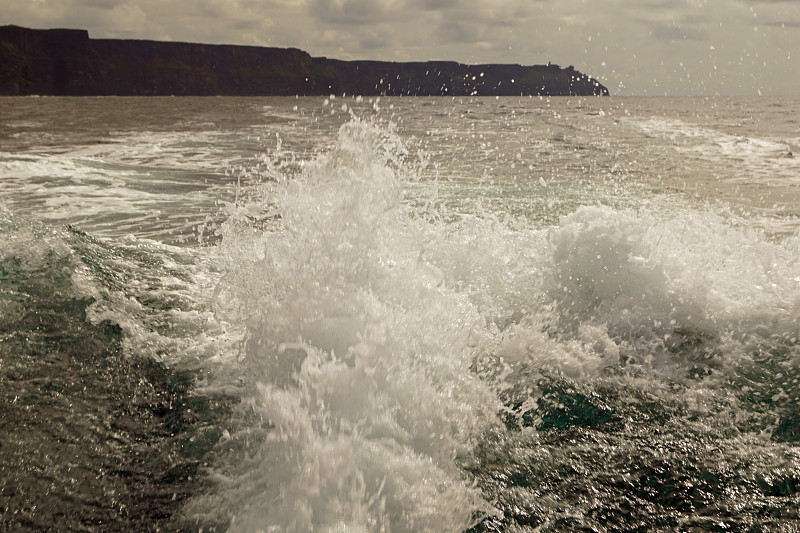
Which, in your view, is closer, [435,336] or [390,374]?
[390,374]

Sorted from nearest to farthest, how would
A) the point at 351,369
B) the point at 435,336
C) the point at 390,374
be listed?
the point at 351,369 < the point at 390,374 < the point at 435,336

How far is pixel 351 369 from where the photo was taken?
2.94 metres

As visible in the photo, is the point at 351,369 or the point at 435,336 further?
the point at 435,336

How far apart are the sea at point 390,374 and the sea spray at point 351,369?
0.01 m

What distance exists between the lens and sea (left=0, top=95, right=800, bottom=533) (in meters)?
2.42

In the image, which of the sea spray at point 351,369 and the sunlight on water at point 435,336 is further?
the sunlight on water at point 435,336

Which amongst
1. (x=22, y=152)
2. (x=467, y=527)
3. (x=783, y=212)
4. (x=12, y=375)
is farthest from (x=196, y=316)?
(x=22, y=152)

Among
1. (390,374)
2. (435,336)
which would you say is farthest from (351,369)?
(435,336)

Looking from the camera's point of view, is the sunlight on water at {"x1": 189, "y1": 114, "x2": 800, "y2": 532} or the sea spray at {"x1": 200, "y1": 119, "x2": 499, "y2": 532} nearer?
the sea spray at {"x1": 200, "y1": 119, "x2": 499, "y2": 532}

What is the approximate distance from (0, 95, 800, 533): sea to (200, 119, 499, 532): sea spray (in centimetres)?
1

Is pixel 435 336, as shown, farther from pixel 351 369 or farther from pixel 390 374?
pixel 351 369

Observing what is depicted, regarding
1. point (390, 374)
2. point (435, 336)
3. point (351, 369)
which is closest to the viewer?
point (351, 369)

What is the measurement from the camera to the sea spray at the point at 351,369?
2.34m

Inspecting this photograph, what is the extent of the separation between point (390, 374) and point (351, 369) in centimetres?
23
